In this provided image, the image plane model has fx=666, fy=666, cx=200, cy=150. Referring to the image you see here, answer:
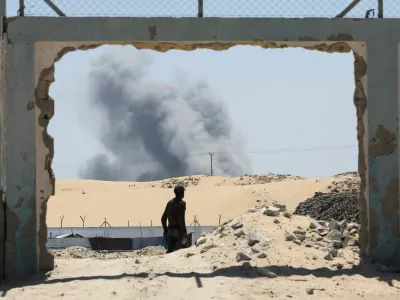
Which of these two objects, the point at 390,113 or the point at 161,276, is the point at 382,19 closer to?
the point at 390,113

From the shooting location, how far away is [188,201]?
37.5 metres

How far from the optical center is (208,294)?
7.80m

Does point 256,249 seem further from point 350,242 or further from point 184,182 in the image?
point 184,182

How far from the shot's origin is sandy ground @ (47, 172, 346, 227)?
3400 centimetres

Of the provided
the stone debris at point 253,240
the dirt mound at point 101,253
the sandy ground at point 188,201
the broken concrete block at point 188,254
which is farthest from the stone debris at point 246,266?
the sandy ground at point 188,201

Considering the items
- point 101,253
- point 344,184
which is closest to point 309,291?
point 101,253

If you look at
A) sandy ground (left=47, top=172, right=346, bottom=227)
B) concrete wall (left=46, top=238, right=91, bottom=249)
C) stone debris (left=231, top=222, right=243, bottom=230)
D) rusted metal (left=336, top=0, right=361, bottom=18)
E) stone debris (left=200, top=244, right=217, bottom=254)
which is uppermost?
rusted metal (left=336, top=0, right=361, bottom=18)

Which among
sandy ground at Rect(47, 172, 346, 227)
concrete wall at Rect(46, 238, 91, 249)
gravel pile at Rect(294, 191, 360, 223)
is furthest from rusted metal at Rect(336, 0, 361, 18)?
sandy ground at Rect(47, 172, 346, 227)

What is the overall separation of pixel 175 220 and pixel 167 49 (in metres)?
2.90

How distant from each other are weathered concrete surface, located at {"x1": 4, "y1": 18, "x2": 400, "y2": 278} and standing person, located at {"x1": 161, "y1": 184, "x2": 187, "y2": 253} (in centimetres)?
235

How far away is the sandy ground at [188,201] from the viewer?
1339 inches

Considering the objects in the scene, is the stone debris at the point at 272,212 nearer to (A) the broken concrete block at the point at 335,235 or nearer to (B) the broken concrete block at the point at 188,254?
(A) the broken concrete block at the point at 335,235

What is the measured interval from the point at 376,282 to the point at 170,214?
12.0ft

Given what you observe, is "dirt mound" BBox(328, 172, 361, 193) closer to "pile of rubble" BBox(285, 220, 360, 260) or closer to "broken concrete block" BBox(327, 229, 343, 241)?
"pile of rubble" BBox(285, 220, 360, 260)
